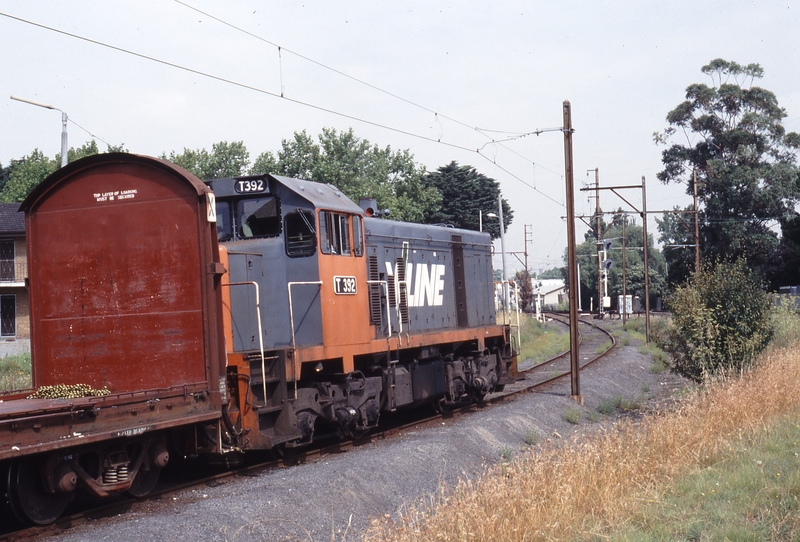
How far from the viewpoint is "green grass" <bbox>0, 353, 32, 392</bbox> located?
59.4 feet

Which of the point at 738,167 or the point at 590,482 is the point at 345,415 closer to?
the point at 590,482

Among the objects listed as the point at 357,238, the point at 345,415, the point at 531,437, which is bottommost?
the point at 531,437

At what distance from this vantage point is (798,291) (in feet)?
155


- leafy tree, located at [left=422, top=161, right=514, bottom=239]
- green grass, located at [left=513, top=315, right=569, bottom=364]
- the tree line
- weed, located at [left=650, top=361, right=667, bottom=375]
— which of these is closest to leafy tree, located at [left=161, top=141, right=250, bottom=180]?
the tree line

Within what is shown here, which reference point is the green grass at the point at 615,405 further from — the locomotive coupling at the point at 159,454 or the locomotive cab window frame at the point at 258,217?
the locomotive coupling at the point at 159,454

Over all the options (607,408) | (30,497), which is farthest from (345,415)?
(607,408)

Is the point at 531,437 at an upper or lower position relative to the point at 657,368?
upper

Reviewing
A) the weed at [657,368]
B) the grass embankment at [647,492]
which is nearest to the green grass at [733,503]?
the grass embankment at [647,492]

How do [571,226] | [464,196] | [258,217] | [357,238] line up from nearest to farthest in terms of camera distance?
[258,217] → [357,238] → [571,226] → [464,196]

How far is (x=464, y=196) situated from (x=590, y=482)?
176 feet

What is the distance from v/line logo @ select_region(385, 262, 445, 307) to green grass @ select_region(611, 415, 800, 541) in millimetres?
6261

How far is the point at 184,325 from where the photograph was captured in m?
8.86

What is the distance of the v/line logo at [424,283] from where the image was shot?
14383mm

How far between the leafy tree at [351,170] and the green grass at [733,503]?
1822 inches
